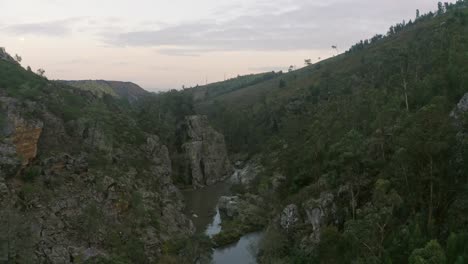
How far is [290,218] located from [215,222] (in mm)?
26910

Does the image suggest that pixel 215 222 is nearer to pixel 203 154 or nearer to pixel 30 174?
pixel 30 174

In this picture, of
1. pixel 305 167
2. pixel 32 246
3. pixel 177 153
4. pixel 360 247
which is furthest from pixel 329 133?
pixel 177 153

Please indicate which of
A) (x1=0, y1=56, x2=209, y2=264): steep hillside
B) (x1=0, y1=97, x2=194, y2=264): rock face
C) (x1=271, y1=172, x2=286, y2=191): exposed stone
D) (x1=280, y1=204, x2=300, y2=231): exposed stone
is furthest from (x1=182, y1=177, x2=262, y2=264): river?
(x1=271, y1=172, x2=286, y2=191): exposed stone

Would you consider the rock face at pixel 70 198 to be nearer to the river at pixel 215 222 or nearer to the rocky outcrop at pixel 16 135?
the rocky outcrop at pixel 16 135

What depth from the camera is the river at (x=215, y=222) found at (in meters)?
70.0

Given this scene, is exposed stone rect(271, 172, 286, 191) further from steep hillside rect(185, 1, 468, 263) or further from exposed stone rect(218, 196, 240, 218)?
exposed stone rect(218, 196, 240, 218)

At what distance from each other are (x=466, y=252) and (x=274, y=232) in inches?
1168

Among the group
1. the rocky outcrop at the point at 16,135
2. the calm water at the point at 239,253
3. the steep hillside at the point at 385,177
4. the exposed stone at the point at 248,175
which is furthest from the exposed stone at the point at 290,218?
the exposed stone at the point at 248,175

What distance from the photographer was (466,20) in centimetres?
11056

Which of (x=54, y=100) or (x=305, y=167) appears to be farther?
(x=54, y=100)

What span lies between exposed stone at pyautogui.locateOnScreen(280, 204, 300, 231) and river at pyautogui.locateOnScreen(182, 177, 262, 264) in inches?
227

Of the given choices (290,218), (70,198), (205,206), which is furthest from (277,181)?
(70,198)

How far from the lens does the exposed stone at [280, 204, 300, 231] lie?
66.4 m

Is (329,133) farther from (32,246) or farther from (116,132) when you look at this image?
(32,246)
